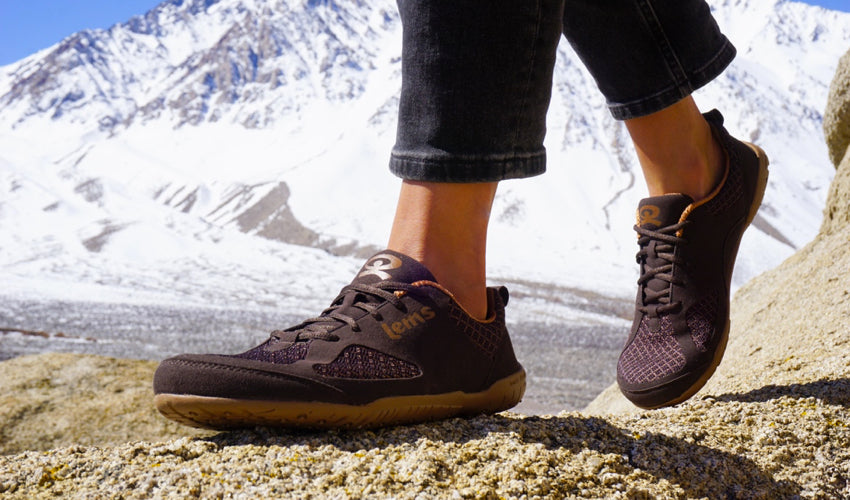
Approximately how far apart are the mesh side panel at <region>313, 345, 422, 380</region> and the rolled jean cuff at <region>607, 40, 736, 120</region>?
79 centimetres

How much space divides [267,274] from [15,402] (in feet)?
128

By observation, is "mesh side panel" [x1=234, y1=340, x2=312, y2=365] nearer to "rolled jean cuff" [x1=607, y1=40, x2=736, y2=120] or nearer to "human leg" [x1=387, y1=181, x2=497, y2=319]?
"human leg" [x1=387, y1=181, x2=497, y2=319]

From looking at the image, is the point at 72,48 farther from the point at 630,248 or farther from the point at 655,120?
the point at 655,120

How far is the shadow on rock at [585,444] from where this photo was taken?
1.21 meters

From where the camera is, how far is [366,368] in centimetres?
126

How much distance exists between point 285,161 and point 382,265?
82.0 metres

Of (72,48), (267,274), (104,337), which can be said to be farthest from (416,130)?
(72,48)

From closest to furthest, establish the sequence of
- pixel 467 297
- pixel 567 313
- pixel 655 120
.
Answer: pixel 467 297 < pixel 655 120 < pixel 567 313

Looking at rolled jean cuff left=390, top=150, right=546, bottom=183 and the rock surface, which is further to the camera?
rolled jean cuff left=390, top=150, right=546, bottom=183

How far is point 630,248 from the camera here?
57.2m

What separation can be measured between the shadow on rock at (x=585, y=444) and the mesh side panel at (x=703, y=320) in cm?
26

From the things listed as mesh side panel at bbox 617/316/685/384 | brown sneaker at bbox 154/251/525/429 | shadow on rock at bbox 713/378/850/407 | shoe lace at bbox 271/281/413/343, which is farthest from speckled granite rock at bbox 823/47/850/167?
shoe lace at bbox 271/281/413/343

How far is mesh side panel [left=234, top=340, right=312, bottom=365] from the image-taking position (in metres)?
1.25

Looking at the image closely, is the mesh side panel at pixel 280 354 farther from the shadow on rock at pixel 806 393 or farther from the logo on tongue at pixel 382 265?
the shadow on rock at pixel 806 393
